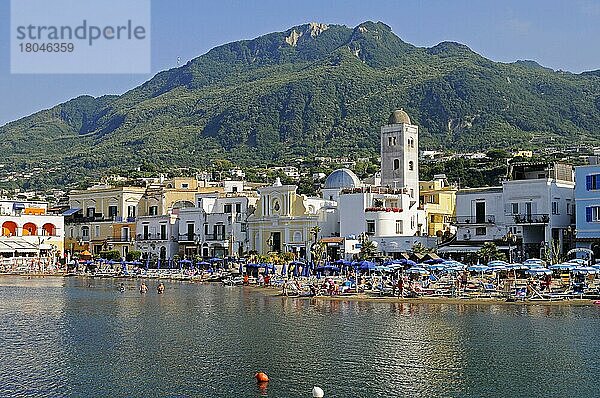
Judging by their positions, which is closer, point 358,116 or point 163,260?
point 163,260

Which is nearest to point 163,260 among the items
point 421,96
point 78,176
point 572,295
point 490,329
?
point 572,295

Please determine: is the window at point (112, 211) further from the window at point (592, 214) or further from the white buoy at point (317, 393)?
the white buoy at point (317, 393)

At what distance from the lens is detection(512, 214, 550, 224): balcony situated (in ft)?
217

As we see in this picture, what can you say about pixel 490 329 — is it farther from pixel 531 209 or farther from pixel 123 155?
pixel 123 155

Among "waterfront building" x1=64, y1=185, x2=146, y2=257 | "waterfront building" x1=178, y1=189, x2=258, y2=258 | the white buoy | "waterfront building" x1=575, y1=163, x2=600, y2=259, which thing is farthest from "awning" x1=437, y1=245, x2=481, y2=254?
the white buoy

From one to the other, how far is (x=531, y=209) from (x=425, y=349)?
36.1 meters

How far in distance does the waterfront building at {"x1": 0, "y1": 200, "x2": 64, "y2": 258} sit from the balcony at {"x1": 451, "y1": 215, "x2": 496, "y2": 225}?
47048 mm

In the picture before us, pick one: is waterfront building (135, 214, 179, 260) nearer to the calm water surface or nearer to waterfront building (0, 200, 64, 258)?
waterfront building (0, 200, 64, 258)

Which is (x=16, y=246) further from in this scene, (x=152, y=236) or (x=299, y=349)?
(x=299, y=349)

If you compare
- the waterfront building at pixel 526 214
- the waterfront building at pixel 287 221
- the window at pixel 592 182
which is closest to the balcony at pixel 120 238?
the waterfront building at pixel 287 221

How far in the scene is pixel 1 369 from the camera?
2997 centimetres

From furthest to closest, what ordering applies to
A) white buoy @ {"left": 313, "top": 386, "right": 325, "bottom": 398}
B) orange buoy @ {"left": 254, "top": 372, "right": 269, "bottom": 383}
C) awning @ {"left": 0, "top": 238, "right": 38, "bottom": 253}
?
awning @ {"left": 0, "top": 238, "right": 38, "bottom": 253}
orange buoy @ {"left": 254, "top": 372, "right": 269, "bottom": 383}
white buoy @ {"left": 313, "top": 386, "right": 325, "bottom": 398}

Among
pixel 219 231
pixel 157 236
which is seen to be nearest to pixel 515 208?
pixel 219 231

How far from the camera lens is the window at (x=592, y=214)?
6338 centimetres
